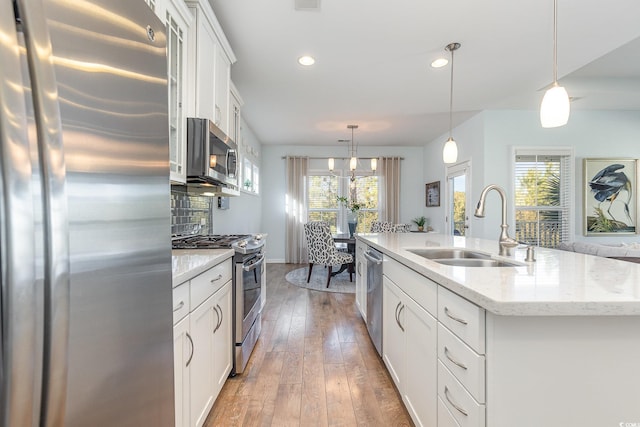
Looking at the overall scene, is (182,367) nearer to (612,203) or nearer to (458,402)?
(458,402)

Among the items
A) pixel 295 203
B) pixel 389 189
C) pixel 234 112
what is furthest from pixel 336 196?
pixel 234 112

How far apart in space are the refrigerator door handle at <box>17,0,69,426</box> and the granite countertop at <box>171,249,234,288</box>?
0.63 metres

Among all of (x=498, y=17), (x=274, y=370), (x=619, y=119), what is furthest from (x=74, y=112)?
(x=619, y=119)

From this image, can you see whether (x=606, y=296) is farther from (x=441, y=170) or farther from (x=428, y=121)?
(x=441, y=170)

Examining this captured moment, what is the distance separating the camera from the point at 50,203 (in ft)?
1.44

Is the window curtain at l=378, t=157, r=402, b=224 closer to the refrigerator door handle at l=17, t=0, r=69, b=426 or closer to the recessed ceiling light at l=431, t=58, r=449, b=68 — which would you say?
the recessed ceiling light at l=431, t=58, r=449, b=68

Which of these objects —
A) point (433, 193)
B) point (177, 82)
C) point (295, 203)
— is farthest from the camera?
point (295, 203)

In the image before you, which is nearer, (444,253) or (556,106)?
(556,106)

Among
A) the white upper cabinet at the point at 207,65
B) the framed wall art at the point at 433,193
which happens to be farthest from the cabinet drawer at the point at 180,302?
the framed wall art at the point at 433,193

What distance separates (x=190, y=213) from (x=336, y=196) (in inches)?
Answer: 171

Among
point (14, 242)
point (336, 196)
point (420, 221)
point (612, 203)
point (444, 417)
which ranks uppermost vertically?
point (336, 196)

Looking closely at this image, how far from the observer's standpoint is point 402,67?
3066 mm

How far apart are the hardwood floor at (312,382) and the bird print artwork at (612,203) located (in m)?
4.11

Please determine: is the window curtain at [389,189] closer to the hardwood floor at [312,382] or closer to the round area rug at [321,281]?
the round area rug at [321,281]
